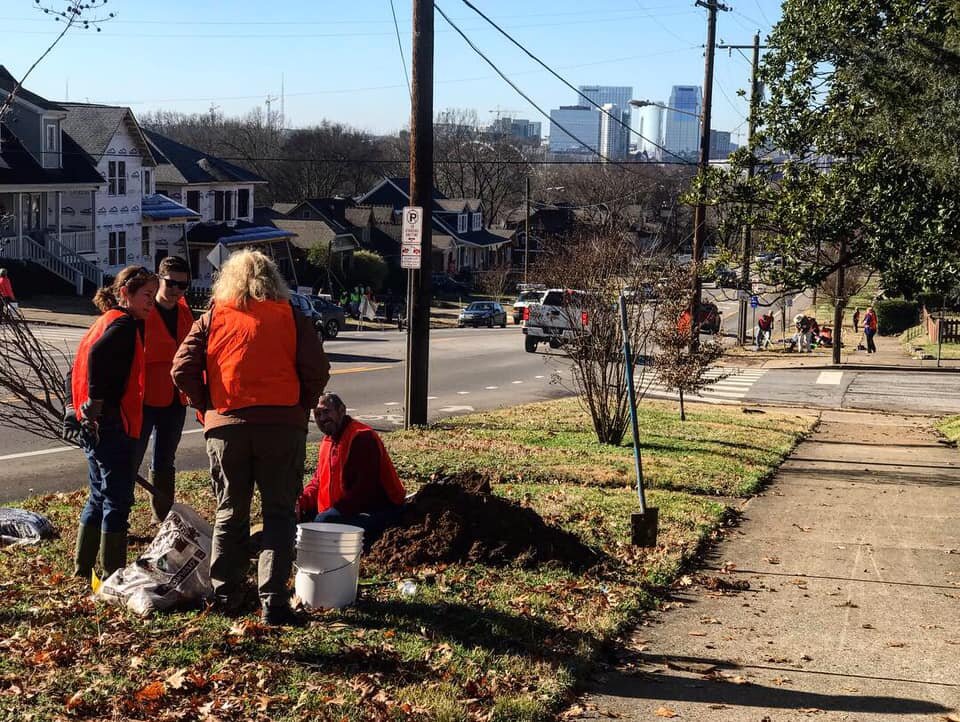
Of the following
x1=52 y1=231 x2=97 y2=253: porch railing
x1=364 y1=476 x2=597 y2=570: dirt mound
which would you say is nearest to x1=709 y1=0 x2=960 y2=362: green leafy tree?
x1=364 y1=476 x2=597 y2=570: dirt mound

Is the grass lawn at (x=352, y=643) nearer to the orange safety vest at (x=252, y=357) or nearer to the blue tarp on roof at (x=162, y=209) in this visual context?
the orange safety vest at (x=252, y=357)

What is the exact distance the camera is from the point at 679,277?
1519 cm

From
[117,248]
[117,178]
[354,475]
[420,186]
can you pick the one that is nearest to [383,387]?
[420,186]

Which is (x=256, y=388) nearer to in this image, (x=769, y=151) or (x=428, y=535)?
(x=428, y=535)

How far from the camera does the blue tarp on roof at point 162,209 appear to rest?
5341 centimetres

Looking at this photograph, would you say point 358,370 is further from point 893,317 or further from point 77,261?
point 893,317

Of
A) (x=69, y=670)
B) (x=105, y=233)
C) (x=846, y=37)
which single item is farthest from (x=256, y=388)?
(x=105, y=233)

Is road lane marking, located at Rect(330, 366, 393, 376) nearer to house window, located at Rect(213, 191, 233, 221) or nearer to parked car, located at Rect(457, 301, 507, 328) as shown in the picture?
parked car, located at Rect(457, 301, 507, 328)

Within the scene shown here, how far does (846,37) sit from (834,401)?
1444cm

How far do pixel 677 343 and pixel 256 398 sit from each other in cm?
1099

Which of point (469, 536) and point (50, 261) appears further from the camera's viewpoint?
point (50, 261)

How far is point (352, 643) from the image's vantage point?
18.9ft

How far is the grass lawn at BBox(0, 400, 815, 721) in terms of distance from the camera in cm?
496

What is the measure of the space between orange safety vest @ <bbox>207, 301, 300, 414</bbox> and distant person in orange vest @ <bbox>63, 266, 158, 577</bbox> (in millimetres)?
847
